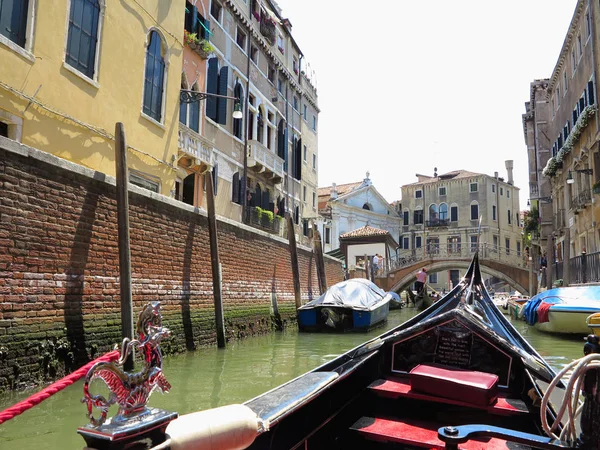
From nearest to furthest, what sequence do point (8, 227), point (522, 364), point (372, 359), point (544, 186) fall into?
point (522, 364)
point (372, 359)
point (8, 227)
point (544, 186)

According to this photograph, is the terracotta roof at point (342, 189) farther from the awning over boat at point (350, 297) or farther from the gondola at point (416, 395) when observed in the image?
the gondola at point (416, 395)

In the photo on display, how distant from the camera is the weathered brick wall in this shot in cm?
372

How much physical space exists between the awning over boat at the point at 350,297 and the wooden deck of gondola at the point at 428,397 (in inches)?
271

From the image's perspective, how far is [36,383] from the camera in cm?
374

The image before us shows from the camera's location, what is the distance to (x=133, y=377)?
A: 1.21 m

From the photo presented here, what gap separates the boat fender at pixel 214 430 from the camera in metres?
1.17

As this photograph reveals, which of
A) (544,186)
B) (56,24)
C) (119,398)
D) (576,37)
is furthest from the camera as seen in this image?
(544,186)

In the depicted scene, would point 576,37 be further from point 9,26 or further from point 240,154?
point 9,26

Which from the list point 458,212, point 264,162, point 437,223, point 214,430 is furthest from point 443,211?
point 214,430

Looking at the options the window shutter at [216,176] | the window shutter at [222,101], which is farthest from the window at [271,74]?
the window shutter at [216,176]

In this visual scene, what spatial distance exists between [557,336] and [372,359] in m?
7.98

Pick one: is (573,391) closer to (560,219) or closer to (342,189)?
(560,219)

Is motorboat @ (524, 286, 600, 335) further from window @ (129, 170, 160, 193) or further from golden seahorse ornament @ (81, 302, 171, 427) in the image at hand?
golden seahorse ornament @ (81, 302, 171, 427)

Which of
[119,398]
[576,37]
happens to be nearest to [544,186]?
[576,37]
